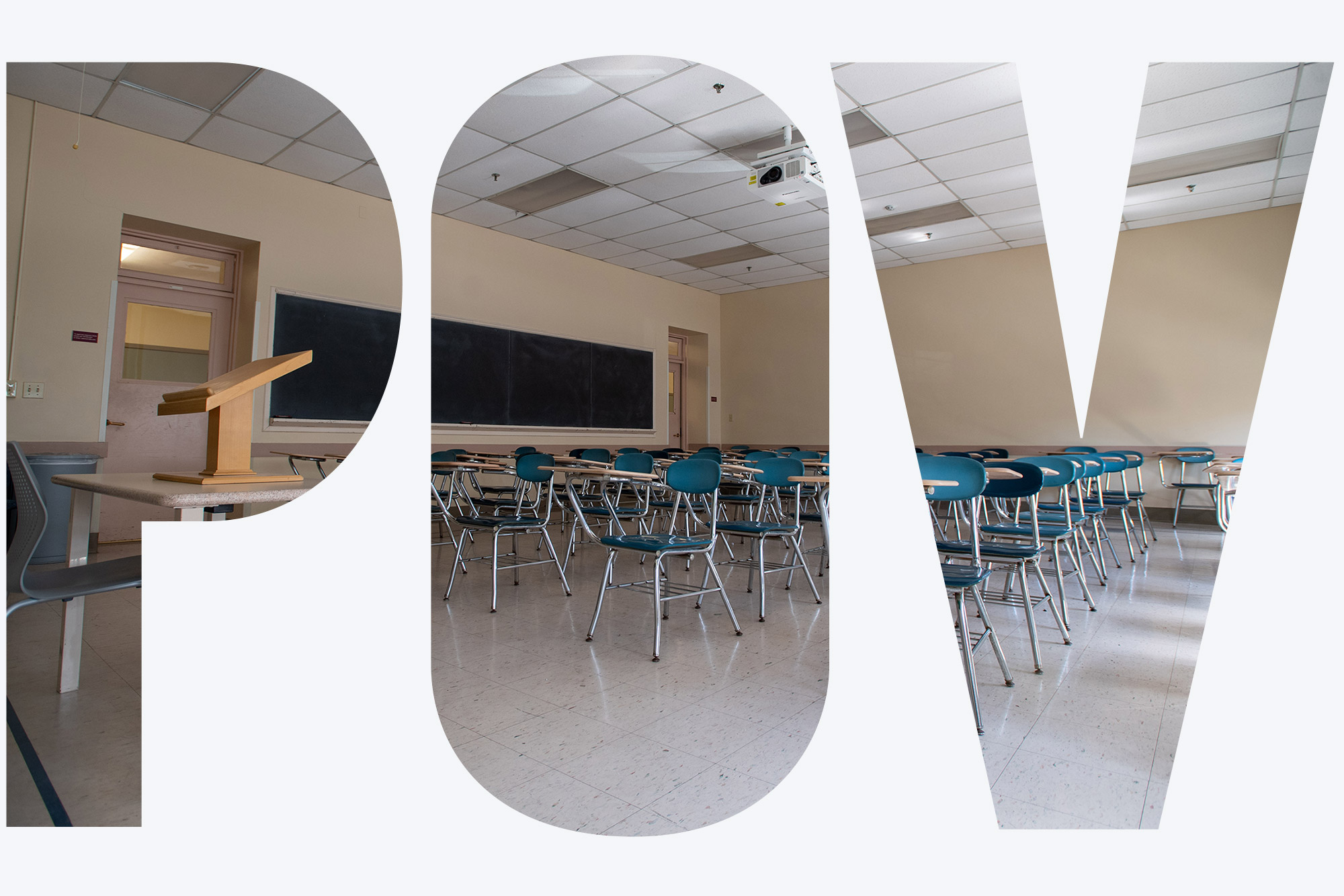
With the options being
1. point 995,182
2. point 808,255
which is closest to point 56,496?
point 995,182

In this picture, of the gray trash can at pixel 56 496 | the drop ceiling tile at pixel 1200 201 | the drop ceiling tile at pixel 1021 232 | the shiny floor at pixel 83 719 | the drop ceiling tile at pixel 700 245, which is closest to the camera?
the shiny floor at pixel 83 719

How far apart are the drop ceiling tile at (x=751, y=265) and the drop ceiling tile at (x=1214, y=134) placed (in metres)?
4.05

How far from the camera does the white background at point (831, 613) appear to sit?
1310 millimetres

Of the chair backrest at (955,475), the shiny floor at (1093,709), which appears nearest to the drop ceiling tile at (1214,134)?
the shiny floor at (1093,709)

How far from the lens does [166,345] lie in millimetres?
5844

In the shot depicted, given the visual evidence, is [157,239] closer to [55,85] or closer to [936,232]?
[55,85]

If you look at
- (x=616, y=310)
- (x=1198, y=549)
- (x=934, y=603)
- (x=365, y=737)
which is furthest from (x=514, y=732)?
(x=616, y=310)

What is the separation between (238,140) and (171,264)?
1.18m

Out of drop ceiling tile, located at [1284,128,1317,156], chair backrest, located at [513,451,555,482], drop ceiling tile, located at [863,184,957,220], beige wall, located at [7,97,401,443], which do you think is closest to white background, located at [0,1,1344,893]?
chair backrest, located at [513,451,555,482]

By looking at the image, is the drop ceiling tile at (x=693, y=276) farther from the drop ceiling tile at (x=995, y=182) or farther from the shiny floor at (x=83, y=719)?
the shiny floor at (x=83, y=719)

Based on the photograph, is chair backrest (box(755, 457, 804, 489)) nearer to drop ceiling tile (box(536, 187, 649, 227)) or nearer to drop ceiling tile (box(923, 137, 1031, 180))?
drop ceiling tile (box(923, 137, 1031, 180))

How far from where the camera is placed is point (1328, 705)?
50.9 inches

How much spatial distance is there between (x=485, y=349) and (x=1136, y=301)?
7093 millimetres

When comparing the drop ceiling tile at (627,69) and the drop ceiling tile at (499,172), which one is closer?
the drop ceiling tile at (627,69)
